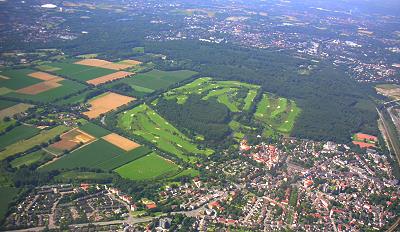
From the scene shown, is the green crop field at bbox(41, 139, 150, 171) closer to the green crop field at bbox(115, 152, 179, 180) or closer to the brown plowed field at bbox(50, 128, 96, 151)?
the green crop field at bbox(115, 152, 179, 180)

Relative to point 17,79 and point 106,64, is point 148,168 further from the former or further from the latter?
point 106,64

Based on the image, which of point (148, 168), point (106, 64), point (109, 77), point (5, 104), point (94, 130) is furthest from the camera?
point (106, 64)

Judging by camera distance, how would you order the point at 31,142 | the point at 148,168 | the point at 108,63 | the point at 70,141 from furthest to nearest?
1. the point at 108,63
2. the point at 70,141
3. the point at 31,142
4. the point at 148,168

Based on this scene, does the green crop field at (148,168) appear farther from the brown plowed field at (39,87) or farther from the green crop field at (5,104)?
the brown plowed field at (39,87)

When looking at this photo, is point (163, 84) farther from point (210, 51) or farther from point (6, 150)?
point (6, 150)

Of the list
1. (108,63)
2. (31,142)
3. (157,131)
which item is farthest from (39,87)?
(157,131)

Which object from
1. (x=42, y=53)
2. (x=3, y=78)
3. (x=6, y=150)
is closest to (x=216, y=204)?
(x=6, y=150)

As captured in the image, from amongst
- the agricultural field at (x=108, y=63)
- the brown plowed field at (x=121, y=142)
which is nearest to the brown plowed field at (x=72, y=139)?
the brown plowed field at (x=121, y=142)
